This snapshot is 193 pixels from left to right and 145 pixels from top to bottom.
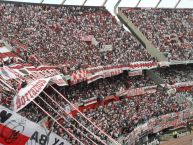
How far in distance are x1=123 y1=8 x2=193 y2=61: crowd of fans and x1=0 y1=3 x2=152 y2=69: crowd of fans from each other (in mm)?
2790

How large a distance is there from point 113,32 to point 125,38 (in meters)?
1.21

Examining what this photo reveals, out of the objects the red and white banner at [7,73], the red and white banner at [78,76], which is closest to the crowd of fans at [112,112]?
the red and white banner at [7,73]

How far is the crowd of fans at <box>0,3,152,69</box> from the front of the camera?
104 feet

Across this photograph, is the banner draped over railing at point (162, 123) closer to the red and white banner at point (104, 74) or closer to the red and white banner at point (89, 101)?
the red and white banner at point (89, 101)

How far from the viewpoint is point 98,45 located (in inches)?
1480

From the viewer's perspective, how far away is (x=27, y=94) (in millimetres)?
22312

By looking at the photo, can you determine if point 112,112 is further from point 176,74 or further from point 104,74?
point 176,74

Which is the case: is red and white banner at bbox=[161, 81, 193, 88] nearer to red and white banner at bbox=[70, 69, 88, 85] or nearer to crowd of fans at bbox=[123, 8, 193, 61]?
crowd of fans at bbox=[123, 8, 193, 61]

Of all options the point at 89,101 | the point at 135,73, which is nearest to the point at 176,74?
the point at 135,73

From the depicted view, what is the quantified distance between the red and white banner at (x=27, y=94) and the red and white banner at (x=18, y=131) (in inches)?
143

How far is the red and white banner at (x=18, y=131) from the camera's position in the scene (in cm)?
1744

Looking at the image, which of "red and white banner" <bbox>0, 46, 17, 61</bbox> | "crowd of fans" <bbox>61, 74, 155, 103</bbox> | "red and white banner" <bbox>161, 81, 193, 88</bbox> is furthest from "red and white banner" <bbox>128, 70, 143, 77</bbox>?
"red and white banner" <bbox>0, 46, 17, 61</bbox>

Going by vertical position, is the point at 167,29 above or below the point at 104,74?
above

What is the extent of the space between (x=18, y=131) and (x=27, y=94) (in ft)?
15.8
